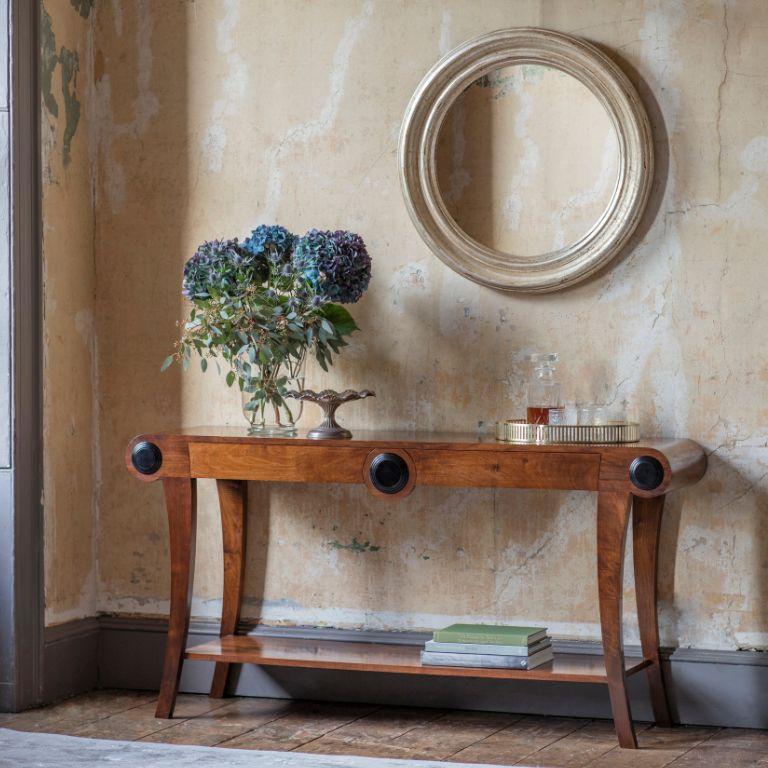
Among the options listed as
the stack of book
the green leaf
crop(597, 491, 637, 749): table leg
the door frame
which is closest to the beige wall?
the door frame

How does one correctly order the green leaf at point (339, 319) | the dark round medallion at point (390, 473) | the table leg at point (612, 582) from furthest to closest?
the green leaf at point (339, 319) → the dark round medallion at point (390, 473) → the table leg at point (612, 582)

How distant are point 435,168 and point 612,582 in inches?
53.0

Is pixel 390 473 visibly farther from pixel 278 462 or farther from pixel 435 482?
pixel 278 462

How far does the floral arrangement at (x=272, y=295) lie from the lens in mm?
3344

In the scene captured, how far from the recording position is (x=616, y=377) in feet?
11.5

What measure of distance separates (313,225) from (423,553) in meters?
1.08

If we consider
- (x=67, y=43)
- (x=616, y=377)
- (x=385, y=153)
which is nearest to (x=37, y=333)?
(x=67, y=43)

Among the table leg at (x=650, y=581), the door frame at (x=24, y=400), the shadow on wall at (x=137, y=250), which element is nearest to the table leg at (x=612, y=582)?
the table leg at (x=650, y=581)

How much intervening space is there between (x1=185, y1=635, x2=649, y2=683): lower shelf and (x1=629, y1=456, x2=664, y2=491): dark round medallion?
529 millimetres

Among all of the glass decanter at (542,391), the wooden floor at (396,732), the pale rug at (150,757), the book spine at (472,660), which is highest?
the glass decanter at (542,391)

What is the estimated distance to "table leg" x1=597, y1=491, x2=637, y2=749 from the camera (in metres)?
3.04

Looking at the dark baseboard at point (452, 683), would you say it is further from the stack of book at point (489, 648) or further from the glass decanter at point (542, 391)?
the glass decanter at point (542, 391)

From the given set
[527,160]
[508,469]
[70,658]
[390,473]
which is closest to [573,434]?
[508,469]

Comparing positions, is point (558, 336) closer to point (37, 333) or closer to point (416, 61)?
point (416, 61)
